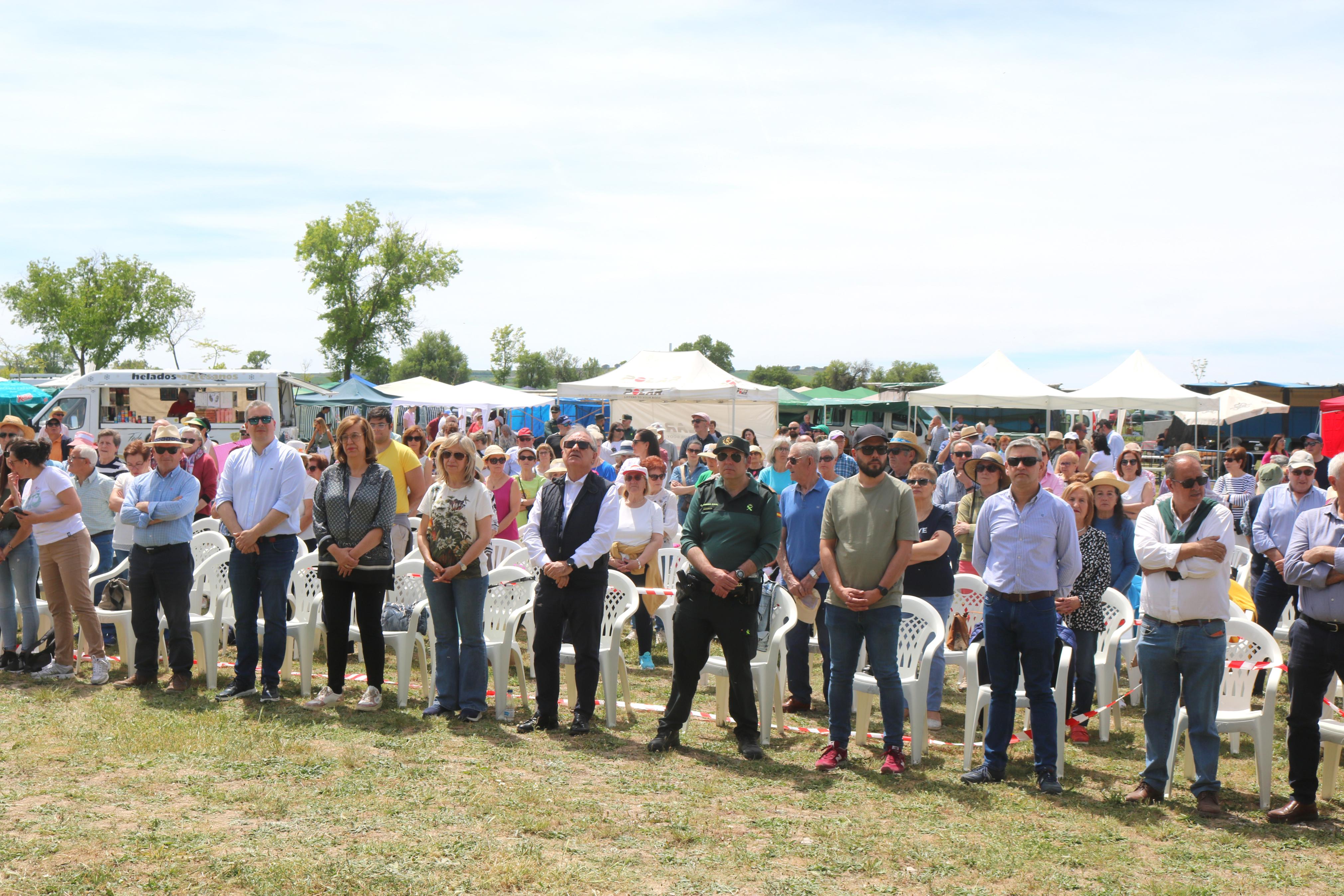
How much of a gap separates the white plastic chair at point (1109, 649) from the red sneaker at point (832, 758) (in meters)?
1.67

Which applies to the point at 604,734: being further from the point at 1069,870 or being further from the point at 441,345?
the point at 441,345

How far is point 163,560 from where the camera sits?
6.67 metres

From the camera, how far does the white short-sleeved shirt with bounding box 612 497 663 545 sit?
7.52 meters

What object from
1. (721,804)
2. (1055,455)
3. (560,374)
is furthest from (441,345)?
(721,804)

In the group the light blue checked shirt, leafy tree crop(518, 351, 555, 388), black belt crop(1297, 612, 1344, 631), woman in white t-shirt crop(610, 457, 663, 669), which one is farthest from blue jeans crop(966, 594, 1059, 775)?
leafy tree crop(518, 351, 555, 388)

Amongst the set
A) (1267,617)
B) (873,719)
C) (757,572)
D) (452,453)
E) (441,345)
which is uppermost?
(441,345)

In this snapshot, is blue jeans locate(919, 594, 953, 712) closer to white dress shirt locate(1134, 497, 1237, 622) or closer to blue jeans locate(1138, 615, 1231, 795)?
blue jeans locate(1138, 615, 1231, 795)

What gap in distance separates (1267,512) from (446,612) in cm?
517

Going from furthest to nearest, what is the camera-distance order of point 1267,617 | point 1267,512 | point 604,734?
point 1267,617 → point 1267,512 → point 604,734

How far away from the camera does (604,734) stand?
604 cm

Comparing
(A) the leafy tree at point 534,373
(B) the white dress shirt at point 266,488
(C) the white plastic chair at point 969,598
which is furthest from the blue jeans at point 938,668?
(A) the leafy tree at point 534,373

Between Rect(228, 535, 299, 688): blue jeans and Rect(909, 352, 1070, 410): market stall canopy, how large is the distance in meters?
15.6

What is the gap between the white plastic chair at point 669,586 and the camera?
7203mm

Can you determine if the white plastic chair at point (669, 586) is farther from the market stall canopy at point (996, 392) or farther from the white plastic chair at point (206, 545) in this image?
the market stall canopy at point (996, 392)
